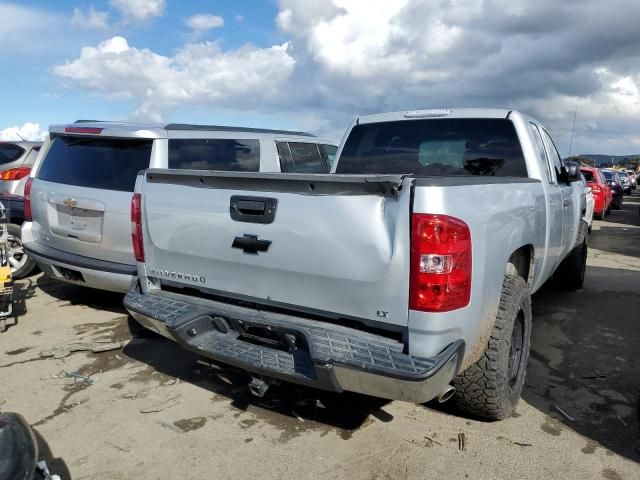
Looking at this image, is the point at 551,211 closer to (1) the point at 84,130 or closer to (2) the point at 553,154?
(2) the point at 553,154

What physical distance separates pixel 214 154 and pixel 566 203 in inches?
136

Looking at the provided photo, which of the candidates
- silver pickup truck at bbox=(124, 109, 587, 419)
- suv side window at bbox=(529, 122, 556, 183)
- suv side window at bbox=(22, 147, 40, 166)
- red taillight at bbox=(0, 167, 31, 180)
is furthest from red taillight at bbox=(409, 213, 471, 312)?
suv side window at bbox=(22, 147, 40, 166)

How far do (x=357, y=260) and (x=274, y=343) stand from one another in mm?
749

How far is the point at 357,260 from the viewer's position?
8.61ft

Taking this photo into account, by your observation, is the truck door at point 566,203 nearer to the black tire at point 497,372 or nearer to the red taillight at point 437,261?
the black tire at point 497,372

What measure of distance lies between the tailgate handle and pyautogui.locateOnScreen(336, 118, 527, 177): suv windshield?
1952 mm

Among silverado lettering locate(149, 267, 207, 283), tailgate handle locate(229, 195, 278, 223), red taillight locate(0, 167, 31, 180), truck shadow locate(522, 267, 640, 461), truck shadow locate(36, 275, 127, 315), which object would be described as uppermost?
red taillight locate(0, 167, 31, 180)

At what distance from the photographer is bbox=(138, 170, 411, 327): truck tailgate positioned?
2.57m

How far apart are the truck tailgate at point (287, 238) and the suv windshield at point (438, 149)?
76.1 inches

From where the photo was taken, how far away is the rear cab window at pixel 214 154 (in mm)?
4977

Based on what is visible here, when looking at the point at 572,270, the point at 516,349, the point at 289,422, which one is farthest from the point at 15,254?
the point at 572,270

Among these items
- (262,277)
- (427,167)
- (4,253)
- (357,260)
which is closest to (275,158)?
(427,167)

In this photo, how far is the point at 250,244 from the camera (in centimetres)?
299

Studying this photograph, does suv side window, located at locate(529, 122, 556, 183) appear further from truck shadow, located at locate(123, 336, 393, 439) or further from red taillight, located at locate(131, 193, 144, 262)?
red taillight, located at locate(131, 193, 144, 262)
